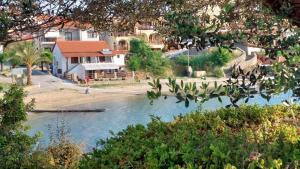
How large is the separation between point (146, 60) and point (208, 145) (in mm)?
36140

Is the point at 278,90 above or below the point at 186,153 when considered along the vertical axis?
above

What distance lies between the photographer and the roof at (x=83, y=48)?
38.1 metres

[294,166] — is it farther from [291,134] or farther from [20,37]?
[20,37]

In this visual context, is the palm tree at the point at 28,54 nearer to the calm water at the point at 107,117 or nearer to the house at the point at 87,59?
the house at the point at 87,59

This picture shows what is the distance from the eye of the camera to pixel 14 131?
200 inches

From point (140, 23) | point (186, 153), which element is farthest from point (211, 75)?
point (186, 153)

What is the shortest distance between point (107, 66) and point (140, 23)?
3293 cm

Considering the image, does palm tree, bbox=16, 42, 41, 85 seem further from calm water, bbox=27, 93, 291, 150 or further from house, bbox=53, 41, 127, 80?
calm water, bbox=27, 93, 291, 150

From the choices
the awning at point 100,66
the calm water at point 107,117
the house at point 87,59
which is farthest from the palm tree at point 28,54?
the calm water at point 107,117

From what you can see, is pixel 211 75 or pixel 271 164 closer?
pixel 271 164

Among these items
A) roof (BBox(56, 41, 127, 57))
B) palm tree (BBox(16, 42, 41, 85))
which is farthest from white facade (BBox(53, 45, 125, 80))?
palm tree (BBox(16, 42, 41, 85))

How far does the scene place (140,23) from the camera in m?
4.78

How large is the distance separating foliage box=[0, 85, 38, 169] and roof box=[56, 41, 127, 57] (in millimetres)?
32903

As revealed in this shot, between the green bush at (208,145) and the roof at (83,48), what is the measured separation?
3448 cm
